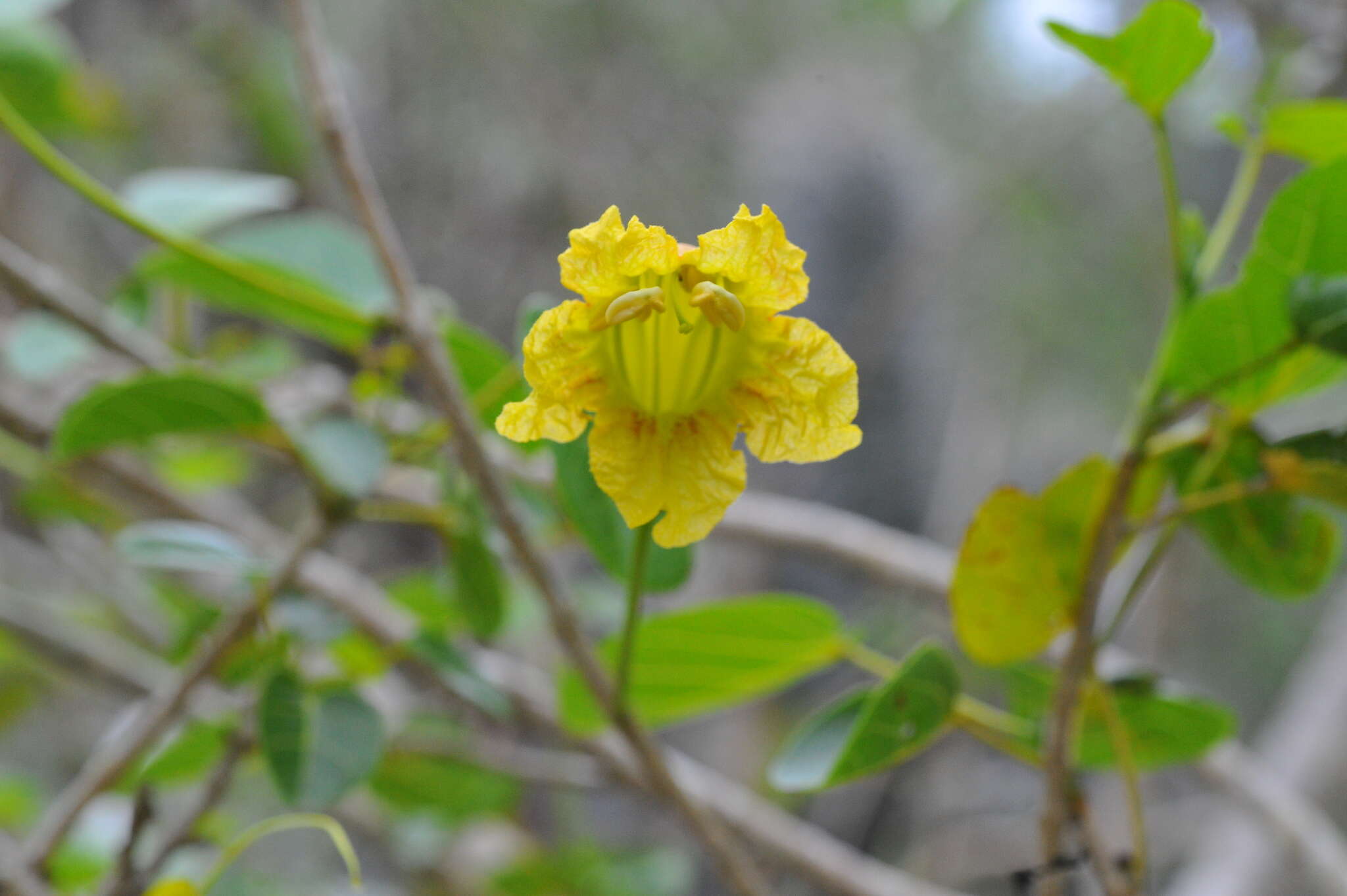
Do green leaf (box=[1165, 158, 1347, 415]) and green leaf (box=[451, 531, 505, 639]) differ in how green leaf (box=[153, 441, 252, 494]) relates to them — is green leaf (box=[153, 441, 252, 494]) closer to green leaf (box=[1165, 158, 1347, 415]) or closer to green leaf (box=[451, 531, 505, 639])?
green leaf (box=[451, 531, 505, 639])

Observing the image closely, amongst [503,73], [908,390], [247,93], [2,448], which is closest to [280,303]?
[2,448]

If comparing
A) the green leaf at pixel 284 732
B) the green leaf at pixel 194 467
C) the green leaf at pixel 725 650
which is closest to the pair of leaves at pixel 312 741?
the green leaf at pixel 284 732

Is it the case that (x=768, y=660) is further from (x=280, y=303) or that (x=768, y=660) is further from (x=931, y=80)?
(x=931, y=80)

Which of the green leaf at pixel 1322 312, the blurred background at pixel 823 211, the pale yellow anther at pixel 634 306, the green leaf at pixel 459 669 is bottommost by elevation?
the green leaf at pixel 459 669

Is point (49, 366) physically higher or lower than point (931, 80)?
lower

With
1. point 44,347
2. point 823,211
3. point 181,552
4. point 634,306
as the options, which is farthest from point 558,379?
point 823,211

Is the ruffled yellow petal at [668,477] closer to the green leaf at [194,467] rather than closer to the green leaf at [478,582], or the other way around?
the green leaf at [478,582]

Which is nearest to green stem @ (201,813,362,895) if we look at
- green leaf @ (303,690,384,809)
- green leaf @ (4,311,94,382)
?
green leaf @ (303,690,384,809)

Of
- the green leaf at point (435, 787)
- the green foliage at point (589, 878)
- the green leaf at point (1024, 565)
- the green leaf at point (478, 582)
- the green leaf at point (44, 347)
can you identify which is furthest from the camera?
the green foliage at point (589, 878)
